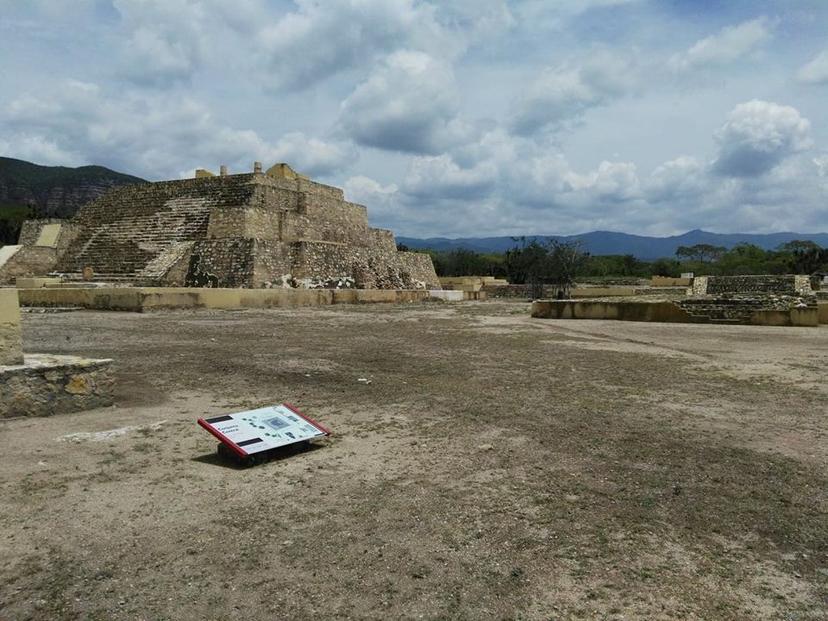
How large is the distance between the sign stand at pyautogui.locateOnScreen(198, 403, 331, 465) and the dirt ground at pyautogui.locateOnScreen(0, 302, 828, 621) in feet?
0.32

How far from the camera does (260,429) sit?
3.29 m

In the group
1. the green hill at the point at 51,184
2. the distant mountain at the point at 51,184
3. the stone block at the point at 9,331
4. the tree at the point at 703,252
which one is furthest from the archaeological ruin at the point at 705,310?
the distant mountain at the point at 51,184

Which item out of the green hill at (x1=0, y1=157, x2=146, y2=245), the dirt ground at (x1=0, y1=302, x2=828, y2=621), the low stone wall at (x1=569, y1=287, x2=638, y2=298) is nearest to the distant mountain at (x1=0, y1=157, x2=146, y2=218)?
Answer: the green hill at (x1=0, y1=157, x2=146, y2=245)

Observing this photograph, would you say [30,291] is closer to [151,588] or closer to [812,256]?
[151,588]

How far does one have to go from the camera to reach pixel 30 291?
1437 cm

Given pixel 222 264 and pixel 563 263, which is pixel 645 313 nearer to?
pixel 222 264

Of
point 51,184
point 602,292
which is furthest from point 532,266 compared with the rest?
point 51,184

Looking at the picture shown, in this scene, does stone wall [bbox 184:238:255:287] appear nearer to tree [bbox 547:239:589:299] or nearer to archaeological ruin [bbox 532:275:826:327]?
archaeological ruin [bbox 532:275:826:327]

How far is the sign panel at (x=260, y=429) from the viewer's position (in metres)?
3.09

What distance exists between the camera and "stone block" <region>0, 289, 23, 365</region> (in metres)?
4.25

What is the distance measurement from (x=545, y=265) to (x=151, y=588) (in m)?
28.9

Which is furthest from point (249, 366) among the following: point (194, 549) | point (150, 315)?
point (150, 315)

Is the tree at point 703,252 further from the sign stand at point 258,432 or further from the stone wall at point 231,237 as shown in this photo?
the sign stand at point 258,432

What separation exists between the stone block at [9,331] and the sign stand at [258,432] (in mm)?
2018
